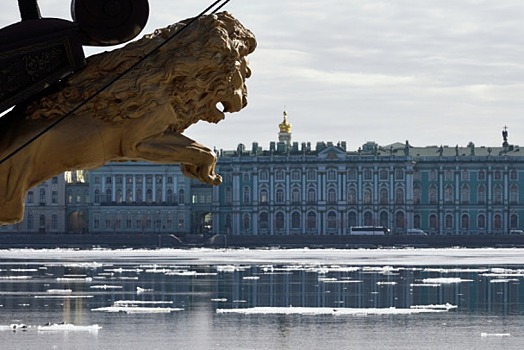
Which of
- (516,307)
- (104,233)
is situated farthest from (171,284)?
(104,233)

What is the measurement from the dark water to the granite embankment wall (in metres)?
54.2

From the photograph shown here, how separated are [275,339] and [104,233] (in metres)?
89.8

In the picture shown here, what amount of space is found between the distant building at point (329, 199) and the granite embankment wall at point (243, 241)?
823cm

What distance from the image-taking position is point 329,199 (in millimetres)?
116750

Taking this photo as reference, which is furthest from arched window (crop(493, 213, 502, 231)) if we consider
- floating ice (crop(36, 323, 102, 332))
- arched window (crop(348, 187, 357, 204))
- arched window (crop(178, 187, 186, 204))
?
floating ice (crop(36, 323, 102, 332))

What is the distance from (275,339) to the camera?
2169 cm

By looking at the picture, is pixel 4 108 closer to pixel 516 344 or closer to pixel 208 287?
pixel 516 344

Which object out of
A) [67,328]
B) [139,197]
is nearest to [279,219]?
[139,197]

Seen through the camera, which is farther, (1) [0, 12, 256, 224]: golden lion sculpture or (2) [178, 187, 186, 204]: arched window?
(2) [178, 187, 186, 204]: arched window

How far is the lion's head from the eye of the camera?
8.02 feet

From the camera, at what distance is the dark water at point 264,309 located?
21.3 metres

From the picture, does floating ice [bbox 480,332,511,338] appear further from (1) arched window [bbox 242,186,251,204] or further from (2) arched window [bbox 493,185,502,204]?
(1) arched window [bbox 242,186,251,204]

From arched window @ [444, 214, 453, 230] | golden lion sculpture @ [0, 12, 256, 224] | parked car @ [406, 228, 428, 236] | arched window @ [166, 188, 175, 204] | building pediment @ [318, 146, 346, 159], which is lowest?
golden lion sculpture @ [0, 12, 256, 224]

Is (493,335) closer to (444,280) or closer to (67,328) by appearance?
(67,328)
